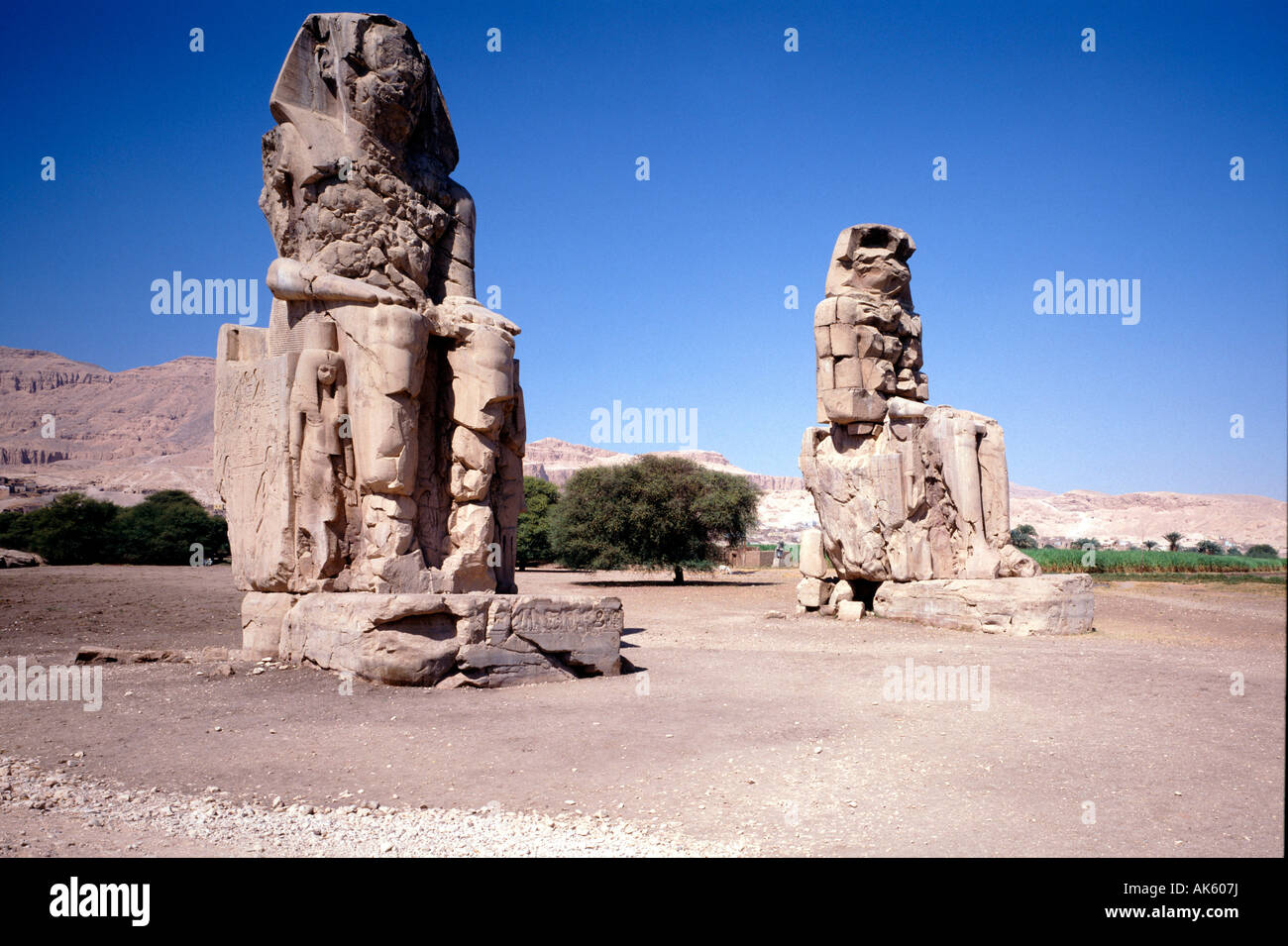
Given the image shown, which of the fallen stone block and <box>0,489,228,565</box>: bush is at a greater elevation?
<box>0,489,228,565</box>: bush

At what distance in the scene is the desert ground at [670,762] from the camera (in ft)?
11.7

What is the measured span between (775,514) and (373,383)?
99.5m

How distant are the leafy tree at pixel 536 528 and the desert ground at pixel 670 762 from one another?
81.2 feet

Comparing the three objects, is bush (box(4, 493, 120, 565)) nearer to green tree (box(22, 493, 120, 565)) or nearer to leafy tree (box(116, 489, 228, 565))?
green tree (box(22, 493, 120, 565))

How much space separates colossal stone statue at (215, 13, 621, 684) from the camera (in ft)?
24.9

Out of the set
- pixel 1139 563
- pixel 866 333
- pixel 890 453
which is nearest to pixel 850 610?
pixel 890 453

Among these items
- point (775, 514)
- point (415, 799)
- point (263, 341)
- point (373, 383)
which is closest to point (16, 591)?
point (263, 341)

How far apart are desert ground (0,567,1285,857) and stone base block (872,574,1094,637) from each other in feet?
6.18

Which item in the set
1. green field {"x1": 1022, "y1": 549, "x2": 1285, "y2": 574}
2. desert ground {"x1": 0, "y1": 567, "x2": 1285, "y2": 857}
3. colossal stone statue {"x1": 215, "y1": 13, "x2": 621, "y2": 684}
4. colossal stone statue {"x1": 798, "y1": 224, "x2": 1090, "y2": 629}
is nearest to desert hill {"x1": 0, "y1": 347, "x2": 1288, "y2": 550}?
green field {"x1": 1022, "y1": 549, "x2": 1285, "y2": 574}

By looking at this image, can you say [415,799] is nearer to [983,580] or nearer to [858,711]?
[858,711]

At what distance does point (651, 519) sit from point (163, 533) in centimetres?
1411

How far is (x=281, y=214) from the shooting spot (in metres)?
8.29

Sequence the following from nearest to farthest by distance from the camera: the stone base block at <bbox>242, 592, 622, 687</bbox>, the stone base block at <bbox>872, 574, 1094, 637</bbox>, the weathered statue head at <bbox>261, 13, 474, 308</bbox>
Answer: the stone base block at <bbox>242, 592, 622, 687</bbox>, the weathered statue head at <bbox>261, 13, 474, 308</bbox>, the stone base block at <bbox>872, 574, 1094, 637</bbox>

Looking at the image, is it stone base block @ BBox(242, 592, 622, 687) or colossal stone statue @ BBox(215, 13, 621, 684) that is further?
colossal stone statue @ BBox(215, 13, 621, 684)
